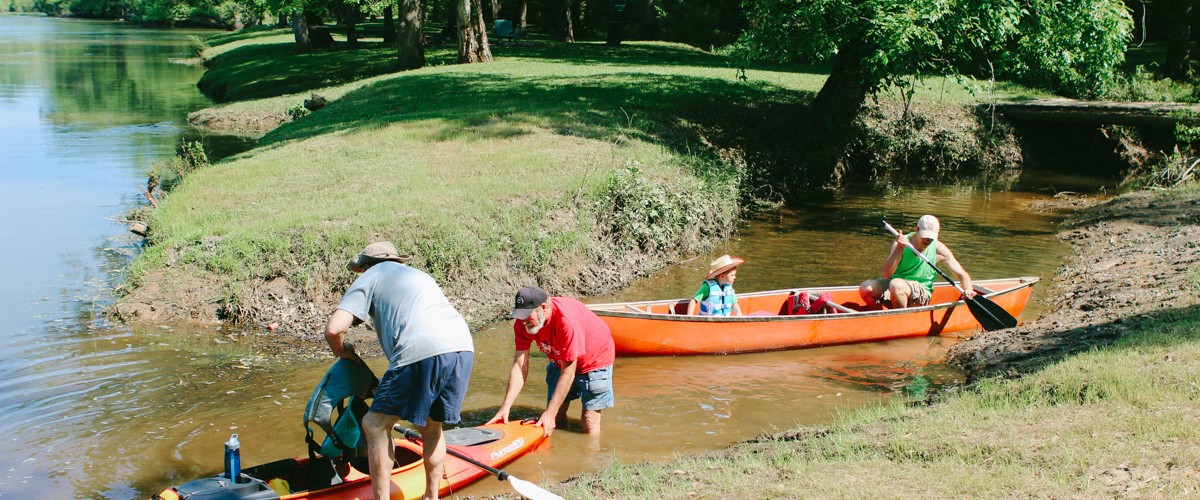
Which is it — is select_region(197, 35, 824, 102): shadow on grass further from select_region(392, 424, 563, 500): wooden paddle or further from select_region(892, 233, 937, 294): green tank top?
select_region(392, 424, 563, 500): wooden paddle

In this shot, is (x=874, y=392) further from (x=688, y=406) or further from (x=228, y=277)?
(x=228, y=277)

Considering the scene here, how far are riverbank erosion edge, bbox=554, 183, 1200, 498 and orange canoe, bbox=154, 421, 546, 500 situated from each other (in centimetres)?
77

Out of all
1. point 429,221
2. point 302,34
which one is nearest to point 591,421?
point 429,221

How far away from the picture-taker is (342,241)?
11359 millimetres

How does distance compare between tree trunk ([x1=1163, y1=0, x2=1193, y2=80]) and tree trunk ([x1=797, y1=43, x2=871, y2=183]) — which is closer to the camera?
tree trunk ([x1=797, y1=43, x2=871, y2=183])

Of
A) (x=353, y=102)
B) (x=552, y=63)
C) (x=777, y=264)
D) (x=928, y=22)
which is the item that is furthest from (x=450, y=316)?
(x=552, y=63)

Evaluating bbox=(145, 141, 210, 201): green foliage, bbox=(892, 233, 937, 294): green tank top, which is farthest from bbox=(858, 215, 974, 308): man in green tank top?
bbox=(145, 141, 210, 201): green foliage

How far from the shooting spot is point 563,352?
7.52 meters

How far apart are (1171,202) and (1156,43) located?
1115 inches

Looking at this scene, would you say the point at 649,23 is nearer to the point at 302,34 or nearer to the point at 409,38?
the point at 302,34

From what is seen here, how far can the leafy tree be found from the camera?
51.6 feet

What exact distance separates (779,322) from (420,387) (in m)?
5.35

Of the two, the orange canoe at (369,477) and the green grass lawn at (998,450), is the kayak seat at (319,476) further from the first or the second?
the green grass lawn at (998,450)

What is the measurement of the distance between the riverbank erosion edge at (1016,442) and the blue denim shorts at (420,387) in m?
1.09
